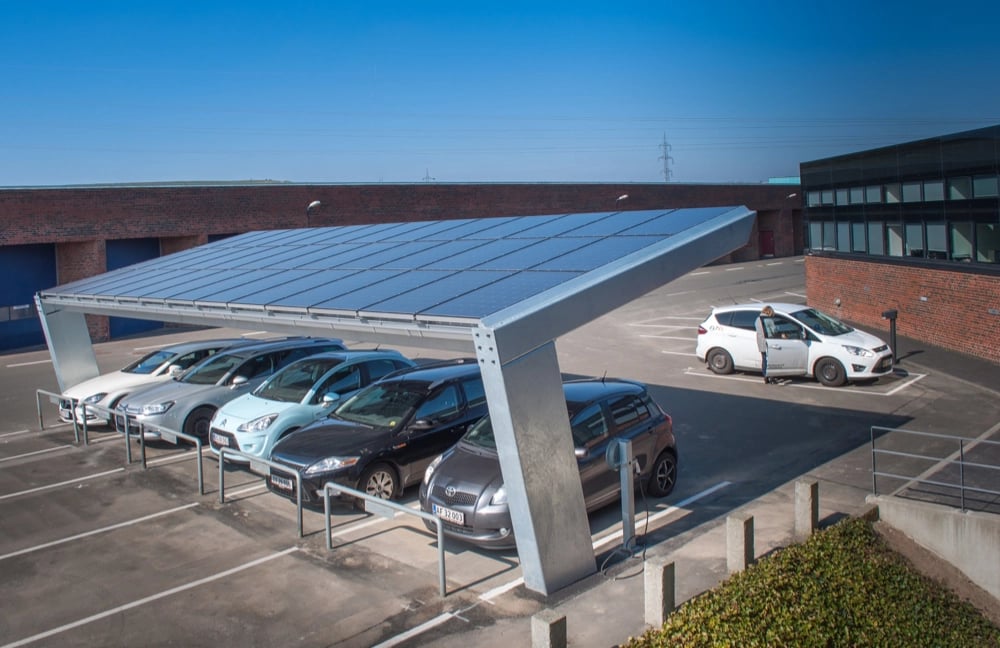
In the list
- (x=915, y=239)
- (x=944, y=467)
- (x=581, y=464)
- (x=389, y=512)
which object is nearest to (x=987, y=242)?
(x=915, y=239)

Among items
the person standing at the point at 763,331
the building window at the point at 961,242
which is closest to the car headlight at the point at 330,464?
the person standing at the point at 763,331

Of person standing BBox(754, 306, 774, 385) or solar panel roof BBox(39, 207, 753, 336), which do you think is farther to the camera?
person standing BBox(754, 306, 774, 385)

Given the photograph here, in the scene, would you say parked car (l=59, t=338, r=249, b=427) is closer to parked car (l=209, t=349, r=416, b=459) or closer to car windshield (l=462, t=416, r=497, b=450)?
parked car (l=209, t=349, r=416, b=459)

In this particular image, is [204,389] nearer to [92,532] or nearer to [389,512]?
[92,532]

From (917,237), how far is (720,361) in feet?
23.0

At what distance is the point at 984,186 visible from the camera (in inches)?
716

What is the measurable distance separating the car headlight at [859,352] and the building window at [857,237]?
366 inches

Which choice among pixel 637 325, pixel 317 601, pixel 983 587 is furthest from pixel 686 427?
pixel 637 325

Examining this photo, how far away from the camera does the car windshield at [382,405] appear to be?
432 inches

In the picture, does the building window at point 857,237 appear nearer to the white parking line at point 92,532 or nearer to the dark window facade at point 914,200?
the dark window facade at point 914,200

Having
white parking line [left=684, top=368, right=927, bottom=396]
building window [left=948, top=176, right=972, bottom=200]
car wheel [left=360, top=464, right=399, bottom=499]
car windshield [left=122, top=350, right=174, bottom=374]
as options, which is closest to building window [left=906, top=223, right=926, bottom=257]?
building window [left=948, top=176, right=972, bottom=200]

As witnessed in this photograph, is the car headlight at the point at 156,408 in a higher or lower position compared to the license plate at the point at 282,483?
higher

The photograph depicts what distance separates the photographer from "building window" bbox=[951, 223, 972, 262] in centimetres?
1890

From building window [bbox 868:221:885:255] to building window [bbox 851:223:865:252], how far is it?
0.45 m
